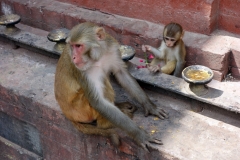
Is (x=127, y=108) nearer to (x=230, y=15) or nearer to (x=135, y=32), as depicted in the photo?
(x=135, y=32)

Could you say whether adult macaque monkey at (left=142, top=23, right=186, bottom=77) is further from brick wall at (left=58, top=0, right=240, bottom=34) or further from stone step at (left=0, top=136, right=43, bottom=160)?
stone step at (left=0, top=136, right=43, bottom=160)

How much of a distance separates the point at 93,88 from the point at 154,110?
76 centimetres

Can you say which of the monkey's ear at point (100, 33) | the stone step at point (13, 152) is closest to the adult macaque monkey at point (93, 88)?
the monkey's ear at point (100, 33)

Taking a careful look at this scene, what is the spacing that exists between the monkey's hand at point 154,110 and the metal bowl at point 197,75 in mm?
430

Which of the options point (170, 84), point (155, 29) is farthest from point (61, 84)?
point (155, 29)

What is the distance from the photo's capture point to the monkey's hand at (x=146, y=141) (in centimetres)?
388

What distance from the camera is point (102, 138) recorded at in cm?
423

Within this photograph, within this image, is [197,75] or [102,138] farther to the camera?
[197,75]

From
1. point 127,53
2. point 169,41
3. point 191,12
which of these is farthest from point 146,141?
point 191,12

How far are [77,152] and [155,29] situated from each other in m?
1.95

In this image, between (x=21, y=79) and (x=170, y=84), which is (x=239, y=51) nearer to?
(x=170, y=84)

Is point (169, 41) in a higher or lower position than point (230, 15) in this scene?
lower

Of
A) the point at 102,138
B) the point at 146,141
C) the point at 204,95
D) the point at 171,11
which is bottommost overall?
the point at 102,138

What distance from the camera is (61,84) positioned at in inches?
162
